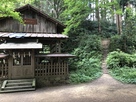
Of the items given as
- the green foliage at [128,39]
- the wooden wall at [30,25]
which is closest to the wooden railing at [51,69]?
the wooden wall at [30,25]

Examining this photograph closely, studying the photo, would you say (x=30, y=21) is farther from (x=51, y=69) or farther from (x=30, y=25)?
(x=51, y=69)

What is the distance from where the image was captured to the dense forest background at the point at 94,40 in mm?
12242

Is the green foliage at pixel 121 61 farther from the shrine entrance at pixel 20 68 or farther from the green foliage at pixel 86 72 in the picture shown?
the shrine entrance at pixel 20 68

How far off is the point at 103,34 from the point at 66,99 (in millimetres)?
17033

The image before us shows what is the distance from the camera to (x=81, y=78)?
36.9 feet

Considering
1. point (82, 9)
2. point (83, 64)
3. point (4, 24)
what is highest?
point (82, 9)

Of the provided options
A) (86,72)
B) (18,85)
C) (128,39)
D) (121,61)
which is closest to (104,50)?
(128,39)

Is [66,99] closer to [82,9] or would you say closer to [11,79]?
[11,79]

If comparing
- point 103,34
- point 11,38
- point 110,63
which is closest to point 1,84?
point 11,38

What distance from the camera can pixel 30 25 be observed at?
13.5 meters

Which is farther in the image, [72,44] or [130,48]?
[72,44]

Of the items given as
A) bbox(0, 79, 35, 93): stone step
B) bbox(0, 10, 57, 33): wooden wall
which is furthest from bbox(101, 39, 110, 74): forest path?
bbox(0, 79, 35, 93): stone step

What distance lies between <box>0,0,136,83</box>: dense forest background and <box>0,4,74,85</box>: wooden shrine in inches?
60.9

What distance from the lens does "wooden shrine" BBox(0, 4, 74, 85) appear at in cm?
1068
